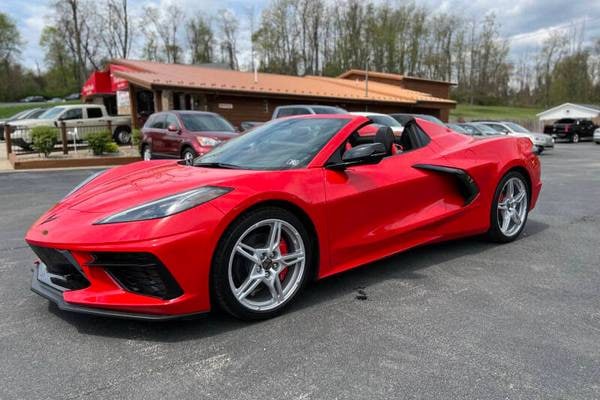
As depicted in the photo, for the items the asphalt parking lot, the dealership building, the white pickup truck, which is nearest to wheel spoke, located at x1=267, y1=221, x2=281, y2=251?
the asphalt parking lot

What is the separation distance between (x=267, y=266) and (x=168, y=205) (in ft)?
2.40

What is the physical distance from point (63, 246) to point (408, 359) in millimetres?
2003

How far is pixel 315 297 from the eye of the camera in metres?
3.21

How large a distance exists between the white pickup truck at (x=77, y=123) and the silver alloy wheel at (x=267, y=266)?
1419 cm

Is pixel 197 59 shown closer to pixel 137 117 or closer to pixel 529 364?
pixel 137 117

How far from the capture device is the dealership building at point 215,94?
59.4 feet

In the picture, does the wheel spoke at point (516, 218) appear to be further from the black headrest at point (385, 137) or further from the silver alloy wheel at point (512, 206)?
the black headrest at point (385, 137)

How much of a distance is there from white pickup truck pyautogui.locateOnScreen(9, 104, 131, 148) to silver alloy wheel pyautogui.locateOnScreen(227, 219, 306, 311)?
14190 mm

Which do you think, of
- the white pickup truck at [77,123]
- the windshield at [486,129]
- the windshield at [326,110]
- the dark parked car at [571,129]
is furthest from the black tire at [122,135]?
the dark parked car at [571,129]

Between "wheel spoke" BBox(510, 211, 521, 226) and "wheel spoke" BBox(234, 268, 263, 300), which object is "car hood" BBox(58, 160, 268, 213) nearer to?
"wheel spoke" BBox(234, 268, 263, 300)

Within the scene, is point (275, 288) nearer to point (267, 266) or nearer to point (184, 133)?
point (267, 266)

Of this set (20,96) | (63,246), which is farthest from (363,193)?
(20,96)

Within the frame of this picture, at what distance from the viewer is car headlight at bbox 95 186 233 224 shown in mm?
2510

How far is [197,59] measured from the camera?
195 feet
